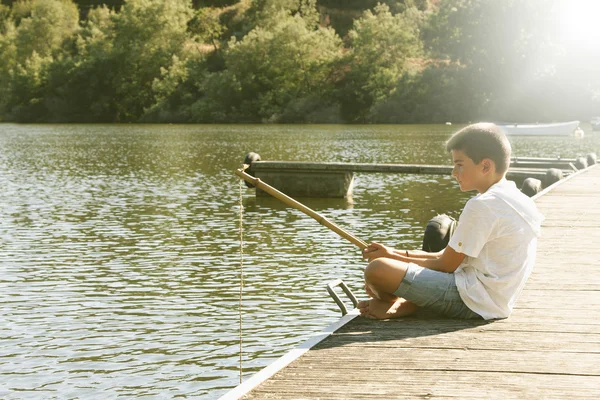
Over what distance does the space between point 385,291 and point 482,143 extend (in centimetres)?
110

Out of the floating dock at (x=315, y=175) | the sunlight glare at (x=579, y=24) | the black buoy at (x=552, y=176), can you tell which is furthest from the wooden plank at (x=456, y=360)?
the sunlight glare at (x=579, y=24)

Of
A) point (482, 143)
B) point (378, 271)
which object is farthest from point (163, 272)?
point (482, 143)

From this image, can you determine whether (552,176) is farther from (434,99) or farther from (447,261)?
(434,99)

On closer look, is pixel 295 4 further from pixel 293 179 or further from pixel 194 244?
pixel 194 244

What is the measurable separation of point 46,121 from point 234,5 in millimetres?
32026

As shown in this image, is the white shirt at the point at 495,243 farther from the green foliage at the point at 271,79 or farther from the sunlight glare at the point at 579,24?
the green foliage at the point at 271,79

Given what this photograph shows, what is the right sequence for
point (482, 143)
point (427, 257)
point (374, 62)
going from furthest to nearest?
point (374, 62) → point (427, 257) → point (482, 143)

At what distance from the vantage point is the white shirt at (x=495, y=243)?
17.8 ft

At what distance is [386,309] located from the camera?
5762mm

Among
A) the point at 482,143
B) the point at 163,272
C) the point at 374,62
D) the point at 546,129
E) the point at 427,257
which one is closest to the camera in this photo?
the point at 482,143

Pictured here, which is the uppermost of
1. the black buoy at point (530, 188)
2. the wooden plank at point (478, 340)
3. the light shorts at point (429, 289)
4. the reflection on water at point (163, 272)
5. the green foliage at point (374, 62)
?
the green foliage at point (374, 62)

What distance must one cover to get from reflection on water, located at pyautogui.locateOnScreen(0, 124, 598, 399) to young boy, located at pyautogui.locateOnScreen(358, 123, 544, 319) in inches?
73.2

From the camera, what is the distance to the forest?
74.4 m

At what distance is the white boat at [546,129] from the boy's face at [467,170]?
1996 inches
